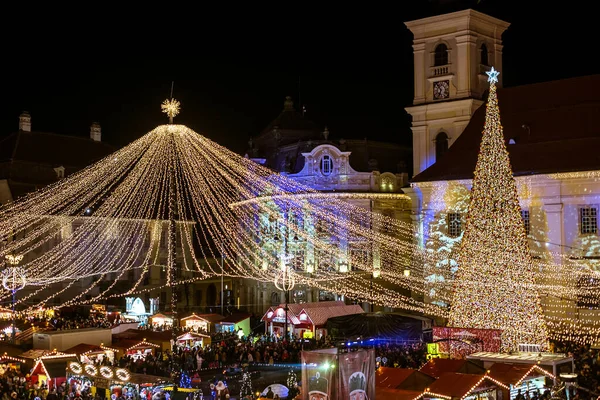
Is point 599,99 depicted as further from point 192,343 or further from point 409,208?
point 192,343

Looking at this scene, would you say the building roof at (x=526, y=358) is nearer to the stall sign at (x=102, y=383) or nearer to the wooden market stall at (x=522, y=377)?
the wooden market stall at (x=522, y=377)

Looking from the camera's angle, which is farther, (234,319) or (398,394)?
(234,319)

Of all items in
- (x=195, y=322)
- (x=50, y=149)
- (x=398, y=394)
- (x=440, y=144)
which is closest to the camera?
(x=398, y=394)

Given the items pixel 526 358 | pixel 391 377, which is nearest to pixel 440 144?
pixel 526 358

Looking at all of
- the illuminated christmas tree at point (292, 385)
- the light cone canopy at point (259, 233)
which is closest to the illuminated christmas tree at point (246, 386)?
the illuminated christmas tree at point (292, 385)

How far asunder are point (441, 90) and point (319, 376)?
30167mm

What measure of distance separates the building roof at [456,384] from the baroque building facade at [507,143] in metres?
15.1

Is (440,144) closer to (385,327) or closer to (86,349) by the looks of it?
(385,327)

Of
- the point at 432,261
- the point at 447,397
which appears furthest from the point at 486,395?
the point at 432,261

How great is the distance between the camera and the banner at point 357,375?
60.0 feet

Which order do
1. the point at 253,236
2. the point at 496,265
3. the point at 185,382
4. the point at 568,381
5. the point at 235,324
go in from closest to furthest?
the point at 568,381 → the point at 185,382 → the point at 496,265 → the point at 235,324 → the point at 253,236

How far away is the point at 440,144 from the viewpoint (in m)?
46.4

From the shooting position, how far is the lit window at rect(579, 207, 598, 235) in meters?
39.3

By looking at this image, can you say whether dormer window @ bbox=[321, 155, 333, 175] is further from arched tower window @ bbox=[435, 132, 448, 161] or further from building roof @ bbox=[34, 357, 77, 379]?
building roof @ bbox=[34, 357, 77, 379]
